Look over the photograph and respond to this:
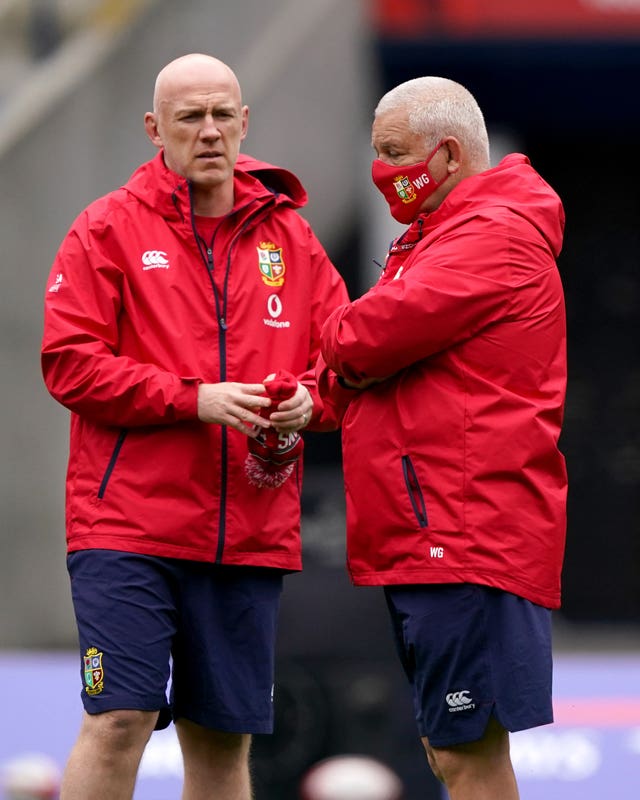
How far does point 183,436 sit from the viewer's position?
436 centimetres

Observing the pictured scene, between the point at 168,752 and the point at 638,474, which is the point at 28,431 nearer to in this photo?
the point at 168,752

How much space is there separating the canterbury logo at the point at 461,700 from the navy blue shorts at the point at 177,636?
0.64 metres

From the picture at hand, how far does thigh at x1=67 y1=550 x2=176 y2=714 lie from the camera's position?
4.20 metres

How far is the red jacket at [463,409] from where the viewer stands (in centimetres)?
399

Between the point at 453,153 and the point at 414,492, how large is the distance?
0.83 metres

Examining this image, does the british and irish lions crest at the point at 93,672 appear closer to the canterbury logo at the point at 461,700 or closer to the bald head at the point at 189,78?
the canterbury logo at the point at 461,700

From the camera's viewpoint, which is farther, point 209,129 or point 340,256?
point 340,256

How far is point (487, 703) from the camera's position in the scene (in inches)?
157

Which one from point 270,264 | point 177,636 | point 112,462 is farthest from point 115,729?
point 270,264

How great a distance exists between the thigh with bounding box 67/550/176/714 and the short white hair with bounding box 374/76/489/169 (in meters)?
1.24

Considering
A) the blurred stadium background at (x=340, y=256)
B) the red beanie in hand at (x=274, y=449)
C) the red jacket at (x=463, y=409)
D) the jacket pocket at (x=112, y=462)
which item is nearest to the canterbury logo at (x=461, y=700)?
the red jacket at (x=463, y=409)

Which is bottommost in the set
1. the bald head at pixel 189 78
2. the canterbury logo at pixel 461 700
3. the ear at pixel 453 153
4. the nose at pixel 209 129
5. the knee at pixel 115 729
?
the knee at pixel 115 729

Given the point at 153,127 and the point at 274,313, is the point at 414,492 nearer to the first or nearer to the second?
the point at 274,313

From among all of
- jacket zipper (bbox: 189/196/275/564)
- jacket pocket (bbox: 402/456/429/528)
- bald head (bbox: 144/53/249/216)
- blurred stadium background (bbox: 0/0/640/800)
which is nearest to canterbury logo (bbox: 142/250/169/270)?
jacket zipper (bbox: 189/196/275/564)
